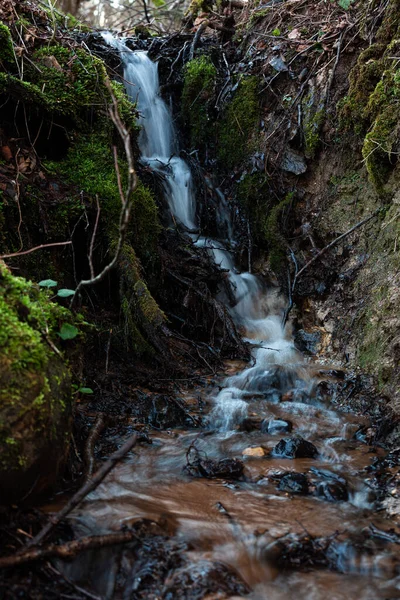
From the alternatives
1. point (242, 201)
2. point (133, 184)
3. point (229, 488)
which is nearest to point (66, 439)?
point (229, 488)

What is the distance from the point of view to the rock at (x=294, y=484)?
2873mm

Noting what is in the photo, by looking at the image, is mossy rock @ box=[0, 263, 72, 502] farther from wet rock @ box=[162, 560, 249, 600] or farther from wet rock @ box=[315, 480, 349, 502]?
wet rock @ box=[315, 480, 349, 502]

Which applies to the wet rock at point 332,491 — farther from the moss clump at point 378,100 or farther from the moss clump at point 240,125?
the moss clump at point 240,125

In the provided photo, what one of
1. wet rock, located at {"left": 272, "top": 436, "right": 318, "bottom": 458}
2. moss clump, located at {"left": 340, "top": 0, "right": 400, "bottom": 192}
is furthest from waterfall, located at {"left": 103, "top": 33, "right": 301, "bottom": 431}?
→ moss clump, located at {"left": 340, "top": 0, "right": 400, "bottom": 192}

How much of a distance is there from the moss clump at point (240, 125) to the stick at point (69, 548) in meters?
5.72

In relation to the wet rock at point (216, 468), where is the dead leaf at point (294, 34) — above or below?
above

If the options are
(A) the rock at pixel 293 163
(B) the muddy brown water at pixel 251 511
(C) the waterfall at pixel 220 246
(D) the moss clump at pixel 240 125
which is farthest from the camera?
(D) the moss clump at pixel 240 125

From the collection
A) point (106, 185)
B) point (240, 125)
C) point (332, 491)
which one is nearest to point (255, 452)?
point (332, 491)

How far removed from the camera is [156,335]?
4.30m

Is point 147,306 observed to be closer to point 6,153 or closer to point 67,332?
point 67,332

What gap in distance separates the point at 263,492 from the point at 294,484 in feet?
0.69

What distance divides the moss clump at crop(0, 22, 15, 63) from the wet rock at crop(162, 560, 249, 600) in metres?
4.48

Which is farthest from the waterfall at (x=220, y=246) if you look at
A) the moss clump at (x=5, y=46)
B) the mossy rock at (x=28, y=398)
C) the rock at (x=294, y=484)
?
the mossy rock at (x=28, y=398)

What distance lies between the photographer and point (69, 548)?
192 centimetres
